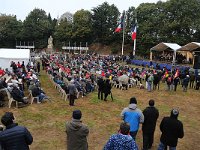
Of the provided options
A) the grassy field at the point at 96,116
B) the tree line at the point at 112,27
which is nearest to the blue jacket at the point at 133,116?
the grassy field at the point at 96,116

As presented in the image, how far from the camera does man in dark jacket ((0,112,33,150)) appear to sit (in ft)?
16.3

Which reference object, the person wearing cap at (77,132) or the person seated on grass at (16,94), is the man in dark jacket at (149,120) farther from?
the person seated on grass at (16,94)

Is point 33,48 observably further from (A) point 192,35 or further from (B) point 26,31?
(A) point 192,35

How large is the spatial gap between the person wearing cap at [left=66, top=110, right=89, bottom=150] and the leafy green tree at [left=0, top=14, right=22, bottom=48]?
84.5m

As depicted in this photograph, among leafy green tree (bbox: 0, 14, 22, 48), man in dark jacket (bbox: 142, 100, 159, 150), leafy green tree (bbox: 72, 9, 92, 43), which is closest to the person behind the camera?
man in dark jacket (bbox: 142, 100, 159, 150)

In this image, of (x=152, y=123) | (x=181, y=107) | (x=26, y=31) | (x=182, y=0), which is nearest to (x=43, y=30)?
(x=26, y=31)

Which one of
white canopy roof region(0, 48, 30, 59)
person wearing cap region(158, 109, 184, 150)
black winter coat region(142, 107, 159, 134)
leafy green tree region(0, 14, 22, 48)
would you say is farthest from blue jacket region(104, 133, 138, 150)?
leafy green tree region(0, 14, 22, 48)

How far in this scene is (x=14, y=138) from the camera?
502 centimetres

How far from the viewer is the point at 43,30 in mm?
87375

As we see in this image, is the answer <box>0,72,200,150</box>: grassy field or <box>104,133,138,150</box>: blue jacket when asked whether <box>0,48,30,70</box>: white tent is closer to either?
<box>0,72,200,150</box>: grassy field

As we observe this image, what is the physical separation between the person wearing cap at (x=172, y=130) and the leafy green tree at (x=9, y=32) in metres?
84.1

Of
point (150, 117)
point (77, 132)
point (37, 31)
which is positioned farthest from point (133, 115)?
point (37, 31)

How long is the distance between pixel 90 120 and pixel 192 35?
161ft

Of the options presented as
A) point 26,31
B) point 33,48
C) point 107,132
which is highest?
point 26,31
